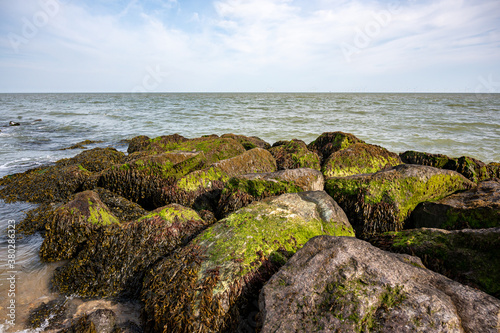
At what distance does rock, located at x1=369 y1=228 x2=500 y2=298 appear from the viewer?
246 centimetres

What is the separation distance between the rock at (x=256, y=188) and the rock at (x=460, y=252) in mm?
1591

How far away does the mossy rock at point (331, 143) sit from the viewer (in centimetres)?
724

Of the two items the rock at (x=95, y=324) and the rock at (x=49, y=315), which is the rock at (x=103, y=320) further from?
the rock at (x=49, y=315)

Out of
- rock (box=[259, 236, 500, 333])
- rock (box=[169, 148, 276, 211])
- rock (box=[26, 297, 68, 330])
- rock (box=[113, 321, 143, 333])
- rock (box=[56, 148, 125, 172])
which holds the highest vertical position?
rock (box=[259, 236, 500, 333])

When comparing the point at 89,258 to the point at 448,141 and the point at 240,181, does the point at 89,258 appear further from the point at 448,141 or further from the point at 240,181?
the point at 448,141

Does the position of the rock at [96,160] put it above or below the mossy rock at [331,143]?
below

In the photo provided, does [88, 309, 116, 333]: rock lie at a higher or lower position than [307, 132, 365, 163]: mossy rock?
lower

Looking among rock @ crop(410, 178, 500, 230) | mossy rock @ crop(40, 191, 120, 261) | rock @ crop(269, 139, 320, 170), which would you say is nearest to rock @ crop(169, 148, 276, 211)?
mossy rock @ crop(40, 191, 120, 261)

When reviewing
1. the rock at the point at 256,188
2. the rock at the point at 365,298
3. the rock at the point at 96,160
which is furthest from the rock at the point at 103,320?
the rock at the point at 96,160

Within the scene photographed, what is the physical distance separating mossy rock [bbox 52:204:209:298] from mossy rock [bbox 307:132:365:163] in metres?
4.75

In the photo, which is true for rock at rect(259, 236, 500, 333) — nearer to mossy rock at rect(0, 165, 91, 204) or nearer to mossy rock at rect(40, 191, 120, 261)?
mossy rock at rect(40, 191, 120, 261)

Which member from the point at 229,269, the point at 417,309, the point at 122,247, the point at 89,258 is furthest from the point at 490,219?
the point at 89,258

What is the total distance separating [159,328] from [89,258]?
172 cm

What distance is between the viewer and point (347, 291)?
196 centimetres
